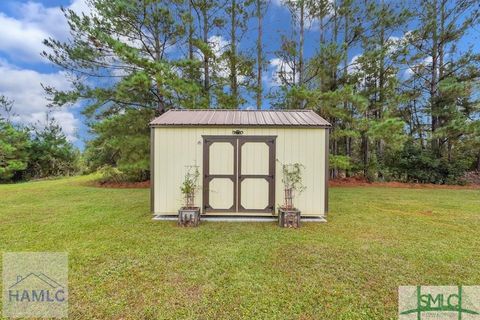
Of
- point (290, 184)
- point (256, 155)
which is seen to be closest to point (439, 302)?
point (290, 184)

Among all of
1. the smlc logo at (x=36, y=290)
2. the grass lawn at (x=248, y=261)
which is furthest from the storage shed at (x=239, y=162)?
the smlc logo at (x=36, y=290)

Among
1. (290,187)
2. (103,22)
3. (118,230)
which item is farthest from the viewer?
(103,22)

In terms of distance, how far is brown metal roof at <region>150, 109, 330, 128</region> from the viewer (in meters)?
4.94

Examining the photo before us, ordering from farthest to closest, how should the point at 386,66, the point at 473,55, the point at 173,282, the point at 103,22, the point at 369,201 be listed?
the point at 386,66, the point at 473,55, the point at 103,22, the point at 369,201, the point at 173,282

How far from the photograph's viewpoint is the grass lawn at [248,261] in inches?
84.2

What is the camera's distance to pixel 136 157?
381 inches

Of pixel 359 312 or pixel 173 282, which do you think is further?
pixel 173 282

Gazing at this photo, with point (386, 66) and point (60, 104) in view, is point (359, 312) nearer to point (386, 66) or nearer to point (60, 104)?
point (60, 104)

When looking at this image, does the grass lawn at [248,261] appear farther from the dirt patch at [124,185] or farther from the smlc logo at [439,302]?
the dirt patch at [124,185]

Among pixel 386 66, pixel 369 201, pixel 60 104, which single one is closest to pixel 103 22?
pixel 60 104

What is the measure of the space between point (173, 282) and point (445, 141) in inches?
578

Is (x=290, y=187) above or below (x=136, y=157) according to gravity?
below

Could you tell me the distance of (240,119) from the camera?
5246mm

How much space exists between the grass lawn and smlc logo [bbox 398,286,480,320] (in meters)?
0.10
